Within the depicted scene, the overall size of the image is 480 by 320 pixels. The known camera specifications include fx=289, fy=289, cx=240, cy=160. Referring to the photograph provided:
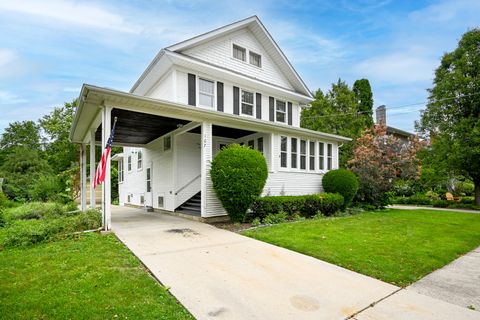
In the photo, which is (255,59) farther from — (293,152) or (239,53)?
(293,152)

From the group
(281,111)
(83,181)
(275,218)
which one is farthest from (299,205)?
(83,181)

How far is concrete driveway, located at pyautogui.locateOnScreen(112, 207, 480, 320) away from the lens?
3.38m

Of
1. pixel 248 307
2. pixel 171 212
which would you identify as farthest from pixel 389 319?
pixel 171 212

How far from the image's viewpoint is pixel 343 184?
13125 millimetres

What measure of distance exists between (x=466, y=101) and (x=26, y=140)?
177 ft

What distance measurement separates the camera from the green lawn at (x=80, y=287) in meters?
3.20

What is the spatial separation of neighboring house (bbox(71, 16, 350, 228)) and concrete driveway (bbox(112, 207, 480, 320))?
4.17 m

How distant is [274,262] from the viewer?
5.27 meters

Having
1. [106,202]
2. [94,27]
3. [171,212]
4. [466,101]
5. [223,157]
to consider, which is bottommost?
[171,212]

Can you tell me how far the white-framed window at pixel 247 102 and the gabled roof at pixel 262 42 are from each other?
2913 millimetres

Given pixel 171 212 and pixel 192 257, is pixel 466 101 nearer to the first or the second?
pixel 171 212

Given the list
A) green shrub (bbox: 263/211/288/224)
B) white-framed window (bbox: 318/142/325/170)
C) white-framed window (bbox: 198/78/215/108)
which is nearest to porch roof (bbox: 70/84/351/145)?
white-framed window (bbox: 318/142/325/170)

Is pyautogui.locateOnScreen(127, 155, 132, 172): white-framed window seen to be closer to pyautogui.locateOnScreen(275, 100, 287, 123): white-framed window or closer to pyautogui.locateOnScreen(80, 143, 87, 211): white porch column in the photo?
pyautogui.locateOnScreen(80, 143, 87, 211): white porch column

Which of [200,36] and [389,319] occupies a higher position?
[200,36]
